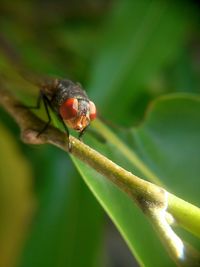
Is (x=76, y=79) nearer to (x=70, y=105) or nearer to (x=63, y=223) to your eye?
(x=63, y=223)

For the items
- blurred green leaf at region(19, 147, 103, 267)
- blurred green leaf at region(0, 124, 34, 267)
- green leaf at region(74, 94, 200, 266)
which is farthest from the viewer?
blurred green leaf at region(0, 124, 34, 267)

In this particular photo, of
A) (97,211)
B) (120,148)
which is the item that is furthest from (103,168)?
(97,211)

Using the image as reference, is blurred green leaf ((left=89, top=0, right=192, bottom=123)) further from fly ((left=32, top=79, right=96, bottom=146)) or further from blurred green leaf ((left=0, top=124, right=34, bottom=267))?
fly ((left=32, top=79, right=96, bottom=146))

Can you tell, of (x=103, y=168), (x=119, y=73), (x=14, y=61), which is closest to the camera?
(x=103, y=168)

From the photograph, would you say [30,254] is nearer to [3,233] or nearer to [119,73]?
[3,233]

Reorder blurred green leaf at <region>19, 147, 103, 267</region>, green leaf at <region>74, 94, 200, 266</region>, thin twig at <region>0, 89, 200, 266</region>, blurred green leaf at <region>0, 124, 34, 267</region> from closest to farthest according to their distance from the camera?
thin twig at <region>0, 89, 200, 266</region>
green leaf at <region>74, 94, 200, 266</region>
blurred green leaf at <region>19, 147, 103, 267</region>
blurred green leaf at <region>0, 124, 34, 267</region>

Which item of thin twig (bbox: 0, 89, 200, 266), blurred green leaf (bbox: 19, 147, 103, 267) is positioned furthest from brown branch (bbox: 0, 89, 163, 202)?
blurred green leaf (bbox: 19, 147, 103, 267)

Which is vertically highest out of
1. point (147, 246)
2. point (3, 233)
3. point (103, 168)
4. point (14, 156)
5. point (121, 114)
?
point (103, 168)
